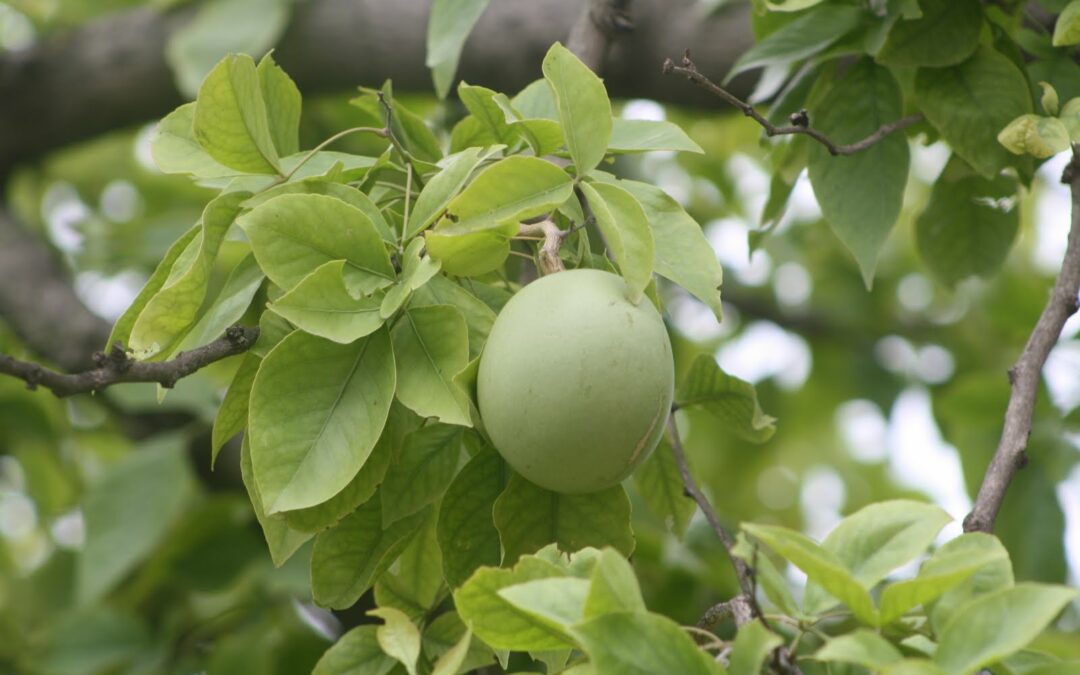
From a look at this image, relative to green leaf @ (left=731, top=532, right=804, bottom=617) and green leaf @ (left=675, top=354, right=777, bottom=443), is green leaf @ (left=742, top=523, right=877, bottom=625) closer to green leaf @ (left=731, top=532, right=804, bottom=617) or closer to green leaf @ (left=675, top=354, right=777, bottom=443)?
green leaf @ (left=731, top=532, right=804, bottom=617)

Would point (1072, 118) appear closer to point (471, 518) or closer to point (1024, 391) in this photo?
point (1024, 391)

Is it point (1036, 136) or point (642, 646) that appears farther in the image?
point (1036, 136)

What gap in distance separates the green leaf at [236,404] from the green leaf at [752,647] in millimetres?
382

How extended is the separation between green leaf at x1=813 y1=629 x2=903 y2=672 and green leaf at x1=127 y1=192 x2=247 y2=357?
0.45 m

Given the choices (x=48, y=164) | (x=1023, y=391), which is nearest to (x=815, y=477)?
(x=48, y=164)

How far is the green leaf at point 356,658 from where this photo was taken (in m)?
0.79

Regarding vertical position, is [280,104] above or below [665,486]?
above

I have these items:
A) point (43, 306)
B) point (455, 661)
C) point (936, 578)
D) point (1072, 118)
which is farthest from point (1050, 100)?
point (43, 306)

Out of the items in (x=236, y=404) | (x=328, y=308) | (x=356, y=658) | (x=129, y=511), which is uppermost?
(x=328, y=308)

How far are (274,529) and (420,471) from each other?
0.10 metres

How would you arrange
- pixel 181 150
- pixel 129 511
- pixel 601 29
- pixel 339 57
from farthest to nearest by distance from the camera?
1. pixel 339 57
2. pixel 129 511
3. pixel 601 29
4. pixel 181 150

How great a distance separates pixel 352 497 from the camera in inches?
31.9

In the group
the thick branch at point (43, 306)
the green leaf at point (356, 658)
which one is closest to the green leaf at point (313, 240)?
the green leaf at point (356, 658)

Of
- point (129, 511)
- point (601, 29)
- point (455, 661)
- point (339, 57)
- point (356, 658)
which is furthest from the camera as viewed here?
point (339, 57)
